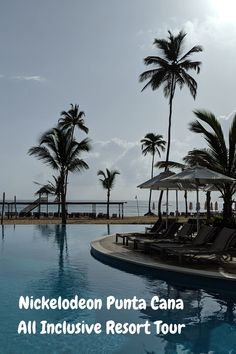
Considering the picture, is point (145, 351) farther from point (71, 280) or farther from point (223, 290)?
point (71, 280)

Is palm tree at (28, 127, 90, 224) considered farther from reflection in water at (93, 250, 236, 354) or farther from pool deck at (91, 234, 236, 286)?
reflection in water at (93, 250, 236, 354)

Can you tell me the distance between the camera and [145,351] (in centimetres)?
527

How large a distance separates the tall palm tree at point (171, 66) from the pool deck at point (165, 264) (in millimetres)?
11225

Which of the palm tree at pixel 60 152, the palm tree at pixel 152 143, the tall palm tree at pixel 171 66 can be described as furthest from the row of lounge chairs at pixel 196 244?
the palm tree at pixel 152 143

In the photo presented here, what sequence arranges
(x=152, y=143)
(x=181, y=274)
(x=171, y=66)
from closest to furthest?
1. (x=181, y=274)
2. (x=171, y=66)
3. (x=152, y=143)

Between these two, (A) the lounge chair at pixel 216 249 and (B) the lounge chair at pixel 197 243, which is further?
(B) the lounge chair at pixel 197 243

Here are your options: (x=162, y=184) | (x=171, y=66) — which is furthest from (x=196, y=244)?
(x=171, y=66)

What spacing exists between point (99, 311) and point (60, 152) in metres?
21.0

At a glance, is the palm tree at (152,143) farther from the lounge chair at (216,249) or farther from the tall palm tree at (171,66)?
the lounge chair at (216,249)

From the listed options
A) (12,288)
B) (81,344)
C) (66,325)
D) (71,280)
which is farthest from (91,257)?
(81,344)

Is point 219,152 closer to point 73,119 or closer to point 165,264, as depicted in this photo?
point 165,264

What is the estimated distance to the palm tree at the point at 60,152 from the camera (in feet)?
89.4

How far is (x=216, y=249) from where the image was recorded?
969 centimetres

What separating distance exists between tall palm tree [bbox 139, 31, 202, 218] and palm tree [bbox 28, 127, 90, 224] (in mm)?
7279
